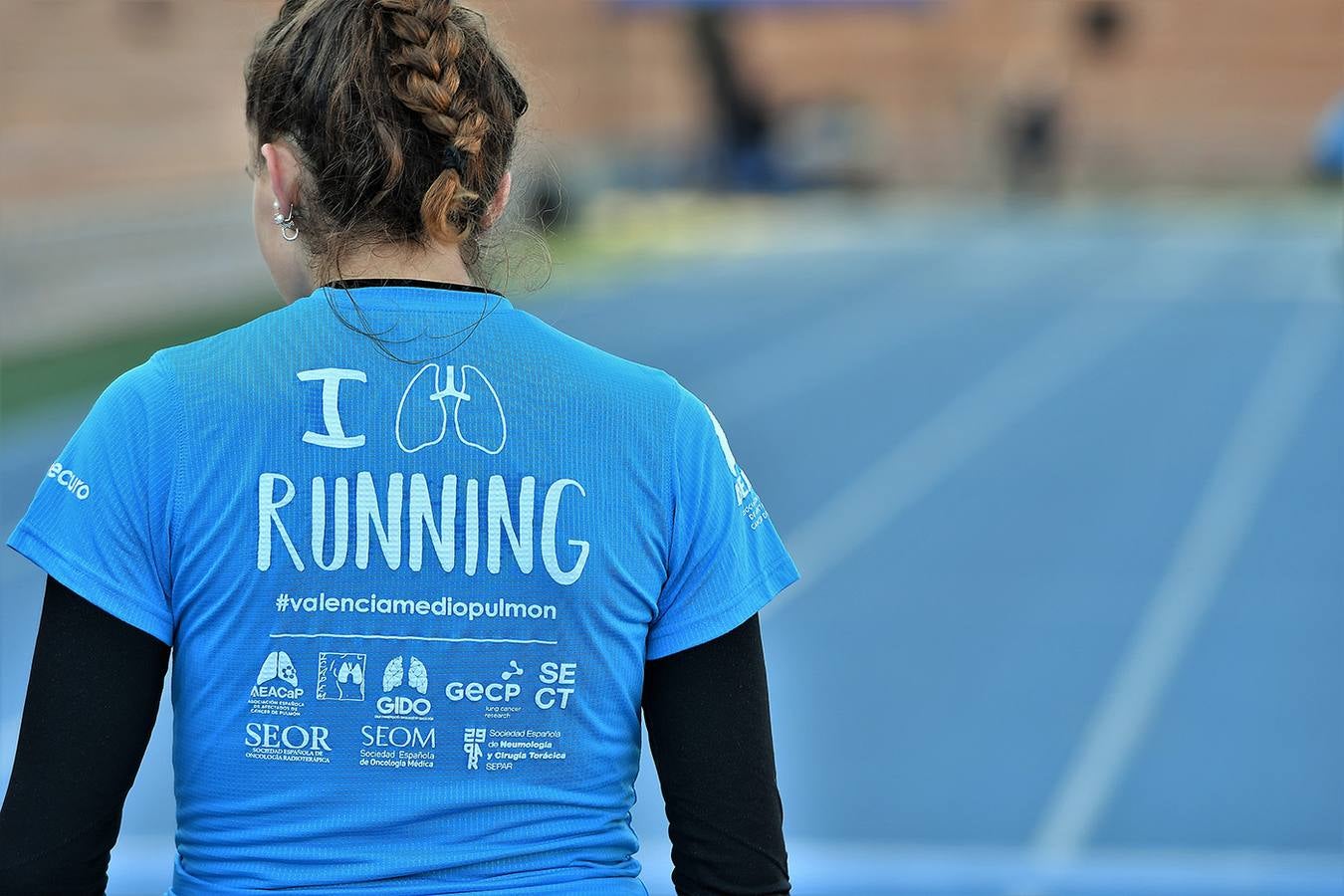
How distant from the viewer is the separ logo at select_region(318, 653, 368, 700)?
4.95ft

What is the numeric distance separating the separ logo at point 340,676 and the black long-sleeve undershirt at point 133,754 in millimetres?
137

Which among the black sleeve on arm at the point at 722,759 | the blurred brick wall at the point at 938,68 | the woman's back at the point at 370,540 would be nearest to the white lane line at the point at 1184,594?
the black sleeve on arm at the point at 722,759

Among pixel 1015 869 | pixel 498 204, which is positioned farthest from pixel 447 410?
pixel 1015 869

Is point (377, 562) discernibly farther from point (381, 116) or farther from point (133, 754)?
point (381, 116)

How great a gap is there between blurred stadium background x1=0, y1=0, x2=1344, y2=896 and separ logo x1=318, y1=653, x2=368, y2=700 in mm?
427

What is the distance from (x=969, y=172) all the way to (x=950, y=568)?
32.4 metres

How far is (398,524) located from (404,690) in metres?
0.14

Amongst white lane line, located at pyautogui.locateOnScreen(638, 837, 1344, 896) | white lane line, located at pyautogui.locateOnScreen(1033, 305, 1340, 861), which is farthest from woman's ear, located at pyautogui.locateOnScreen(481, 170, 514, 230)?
white lane line, located at pyautogui.locateOnScreen(1033, 305, 1340, 861)

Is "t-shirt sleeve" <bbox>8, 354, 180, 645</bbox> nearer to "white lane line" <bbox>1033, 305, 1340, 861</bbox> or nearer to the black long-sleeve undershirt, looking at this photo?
the black long-sleeve undershirt

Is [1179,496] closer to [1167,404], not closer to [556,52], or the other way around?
[1167,404]

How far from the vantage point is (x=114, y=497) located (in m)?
1.48

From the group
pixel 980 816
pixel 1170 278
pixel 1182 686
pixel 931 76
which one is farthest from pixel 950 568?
pixel 931 76

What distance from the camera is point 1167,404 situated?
12242mm

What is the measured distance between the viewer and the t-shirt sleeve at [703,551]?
5.12 ft
